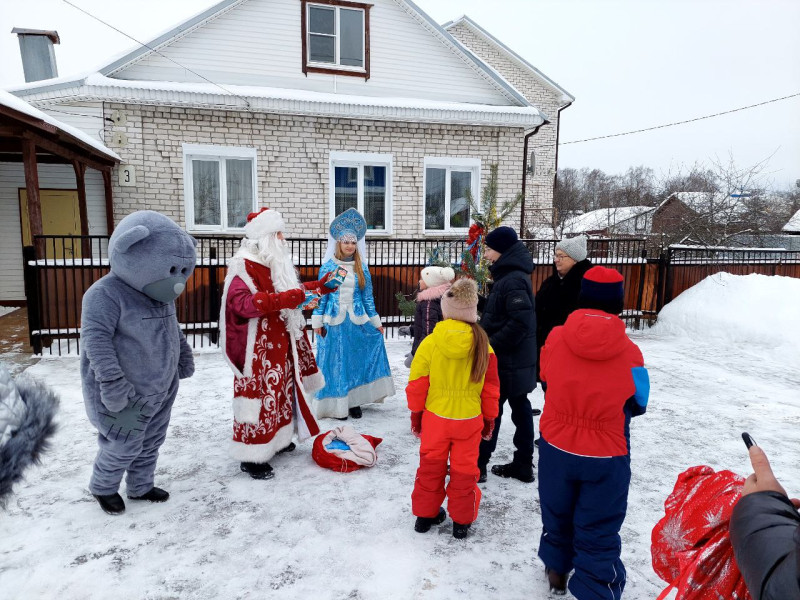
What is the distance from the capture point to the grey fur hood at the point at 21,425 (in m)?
1.08

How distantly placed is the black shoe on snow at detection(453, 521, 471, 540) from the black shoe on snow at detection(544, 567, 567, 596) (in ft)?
1.82

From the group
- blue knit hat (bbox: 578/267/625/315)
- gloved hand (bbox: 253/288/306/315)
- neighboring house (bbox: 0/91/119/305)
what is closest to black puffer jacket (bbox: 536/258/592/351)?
blue knit hat (bbox: 578/267/625/315)

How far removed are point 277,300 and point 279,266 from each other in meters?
0.35

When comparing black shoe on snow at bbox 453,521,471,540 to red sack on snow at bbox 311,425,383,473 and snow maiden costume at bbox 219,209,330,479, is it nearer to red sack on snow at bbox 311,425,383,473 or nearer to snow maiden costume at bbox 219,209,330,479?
red sack on snow at bbox 311,425,383,473

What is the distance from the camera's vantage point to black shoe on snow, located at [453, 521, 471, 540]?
291cm

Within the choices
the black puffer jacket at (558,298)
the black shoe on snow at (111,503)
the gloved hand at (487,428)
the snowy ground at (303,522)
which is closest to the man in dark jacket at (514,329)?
the snowy ground at (303,522)

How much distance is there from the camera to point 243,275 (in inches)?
136

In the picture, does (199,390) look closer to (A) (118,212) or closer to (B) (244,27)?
(A) (118,212)

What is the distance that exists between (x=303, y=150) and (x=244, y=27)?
2826 millimetres

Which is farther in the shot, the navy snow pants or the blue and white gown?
the blue and white gown

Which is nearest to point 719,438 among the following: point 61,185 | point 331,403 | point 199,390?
point 331,403

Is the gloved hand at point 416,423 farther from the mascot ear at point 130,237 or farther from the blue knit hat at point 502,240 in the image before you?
the mascot ear at point 130,237

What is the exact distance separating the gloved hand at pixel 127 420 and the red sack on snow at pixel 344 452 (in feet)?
4.33

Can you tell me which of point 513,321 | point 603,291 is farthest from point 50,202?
point 603,291
